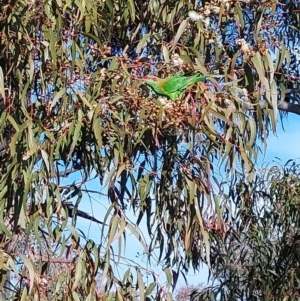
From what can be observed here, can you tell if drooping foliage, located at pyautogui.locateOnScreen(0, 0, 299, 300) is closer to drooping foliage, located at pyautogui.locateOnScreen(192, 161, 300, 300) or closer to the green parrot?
the green parrot

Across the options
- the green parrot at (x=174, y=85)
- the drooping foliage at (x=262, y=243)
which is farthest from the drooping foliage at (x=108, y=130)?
the drooping foliage at (x=262, y=243)

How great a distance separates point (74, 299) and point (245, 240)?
1.43 metres

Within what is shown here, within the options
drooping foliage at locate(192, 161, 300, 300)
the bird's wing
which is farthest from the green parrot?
drooping foliage at locate(192, 161, 300, 300)

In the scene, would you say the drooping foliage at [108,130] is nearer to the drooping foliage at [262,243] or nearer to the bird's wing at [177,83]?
the bird's wing at [177,83]

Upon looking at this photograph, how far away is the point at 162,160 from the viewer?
5.62 feet

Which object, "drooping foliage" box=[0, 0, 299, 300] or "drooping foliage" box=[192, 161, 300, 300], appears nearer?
"drooping foliage" box=[0, 0, 299, 300]

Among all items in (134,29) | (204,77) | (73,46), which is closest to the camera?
(204,77)

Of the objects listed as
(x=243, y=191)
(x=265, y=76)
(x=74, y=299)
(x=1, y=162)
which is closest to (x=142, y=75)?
(x=265, y=76)

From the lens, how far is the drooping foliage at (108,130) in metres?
1.51

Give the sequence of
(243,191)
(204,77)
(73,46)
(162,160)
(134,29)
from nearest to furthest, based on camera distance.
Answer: (204,77)
(73,46)
(162,160)
(134,29)
(243,191)

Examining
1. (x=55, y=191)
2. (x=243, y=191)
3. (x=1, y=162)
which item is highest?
(x=243, y=191)

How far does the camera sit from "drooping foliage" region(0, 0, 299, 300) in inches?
59.4

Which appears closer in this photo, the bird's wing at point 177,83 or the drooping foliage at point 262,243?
the bird's wing at point 177,83

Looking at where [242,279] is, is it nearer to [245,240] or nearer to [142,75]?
[245,240]
